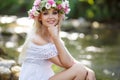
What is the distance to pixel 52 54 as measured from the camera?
4.70 meters

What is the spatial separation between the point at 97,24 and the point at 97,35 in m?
2.30

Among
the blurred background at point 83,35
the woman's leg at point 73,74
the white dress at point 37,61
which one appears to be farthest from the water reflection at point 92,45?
the white dress at point 37,61

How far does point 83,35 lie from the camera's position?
480 inches

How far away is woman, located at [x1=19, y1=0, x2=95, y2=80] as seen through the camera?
4703mm

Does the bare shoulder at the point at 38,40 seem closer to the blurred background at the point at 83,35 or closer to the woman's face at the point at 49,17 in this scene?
the woman's face at the point at 49,17

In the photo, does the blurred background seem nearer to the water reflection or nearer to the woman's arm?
the water reflection

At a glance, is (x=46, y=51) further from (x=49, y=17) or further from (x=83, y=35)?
(x=83, y=35)

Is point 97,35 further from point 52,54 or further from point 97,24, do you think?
point 52,54

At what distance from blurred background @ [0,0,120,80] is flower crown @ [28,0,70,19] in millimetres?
845

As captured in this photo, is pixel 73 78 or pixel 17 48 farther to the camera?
pixel 17 48

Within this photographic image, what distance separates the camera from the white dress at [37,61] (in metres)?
4.70

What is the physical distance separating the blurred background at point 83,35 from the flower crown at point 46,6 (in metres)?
0.84

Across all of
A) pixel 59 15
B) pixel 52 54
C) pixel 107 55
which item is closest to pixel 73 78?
pixel 52 54

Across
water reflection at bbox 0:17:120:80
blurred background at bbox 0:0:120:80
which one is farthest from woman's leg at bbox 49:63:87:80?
water reflection at bbox 0:17:120:80
